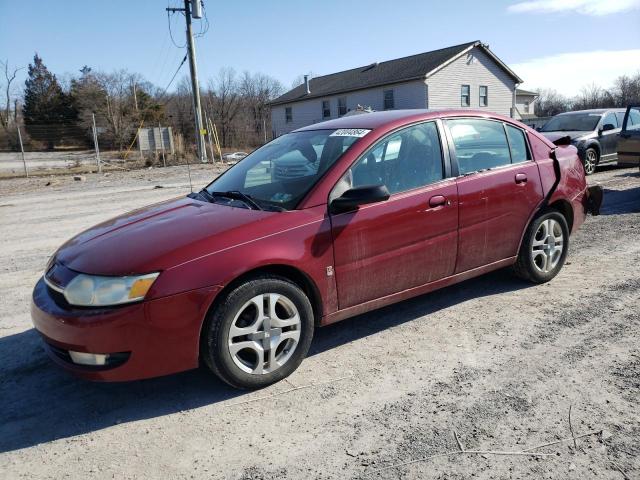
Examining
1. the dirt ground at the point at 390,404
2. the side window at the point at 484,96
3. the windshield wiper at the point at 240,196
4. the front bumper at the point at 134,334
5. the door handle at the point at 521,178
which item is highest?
the side window at the point at 484,96

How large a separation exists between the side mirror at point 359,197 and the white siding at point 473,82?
32552mm

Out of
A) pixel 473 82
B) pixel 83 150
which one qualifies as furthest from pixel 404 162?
pixel 473 82

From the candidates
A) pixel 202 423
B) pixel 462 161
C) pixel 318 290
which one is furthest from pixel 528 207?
pixel 202 423

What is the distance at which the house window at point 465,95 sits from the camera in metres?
37.1

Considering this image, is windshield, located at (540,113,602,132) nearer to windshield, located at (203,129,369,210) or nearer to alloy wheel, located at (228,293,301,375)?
windshield, located at (203,129,369,210)

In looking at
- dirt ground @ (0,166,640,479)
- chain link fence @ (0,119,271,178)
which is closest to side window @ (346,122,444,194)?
dirt ground @ (0,166,640,479)

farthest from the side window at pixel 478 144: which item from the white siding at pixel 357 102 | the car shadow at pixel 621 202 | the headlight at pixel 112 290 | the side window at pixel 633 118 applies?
the white siding at pixel 357 102

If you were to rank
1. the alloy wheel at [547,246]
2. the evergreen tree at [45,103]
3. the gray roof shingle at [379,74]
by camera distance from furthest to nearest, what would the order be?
the evergreen tree at [45,103]
the gray roof shingle at [379,74]
the alloy wheel at [547,246]

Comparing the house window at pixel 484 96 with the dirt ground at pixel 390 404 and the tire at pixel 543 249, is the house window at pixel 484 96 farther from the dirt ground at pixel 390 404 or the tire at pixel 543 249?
the dirt ground at pixel 390 404

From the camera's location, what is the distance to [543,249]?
477 cm

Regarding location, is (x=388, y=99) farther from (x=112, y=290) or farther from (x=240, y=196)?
(x=112, y=290)

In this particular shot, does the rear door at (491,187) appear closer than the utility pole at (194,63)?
Yes

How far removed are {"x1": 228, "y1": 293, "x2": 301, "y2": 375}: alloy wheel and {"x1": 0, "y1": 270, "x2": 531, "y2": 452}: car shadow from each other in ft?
0.78

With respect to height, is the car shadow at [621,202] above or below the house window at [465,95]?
below
